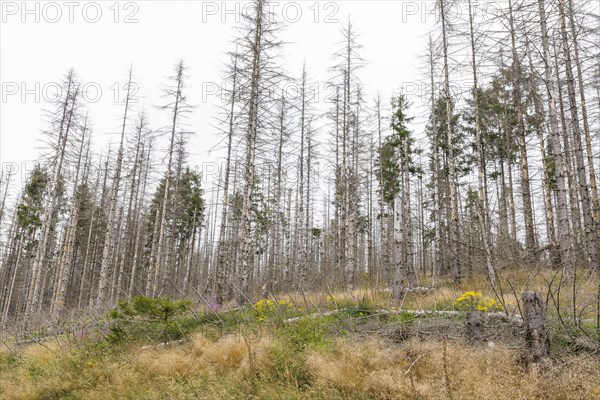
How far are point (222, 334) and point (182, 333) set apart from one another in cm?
87

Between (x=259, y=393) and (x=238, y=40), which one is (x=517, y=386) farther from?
(x=238, y=40)

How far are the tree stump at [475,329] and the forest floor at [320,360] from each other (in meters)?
0.12

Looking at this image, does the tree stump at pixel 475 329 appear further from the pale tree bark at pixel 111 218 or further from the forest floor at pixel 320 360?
the pale tree bark at pixel 111 218

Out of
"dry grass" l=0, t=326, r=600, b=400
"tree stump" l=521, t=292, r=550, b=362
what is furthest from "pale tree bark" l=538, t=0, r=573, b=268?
"dry grass" l=0, t=326, r=600, b=400

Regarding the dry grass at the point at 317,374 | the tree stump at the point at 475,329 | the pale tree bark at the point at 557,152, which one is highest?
the pale tree bark at the point at 557,152

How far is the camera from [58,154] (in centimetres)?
1642

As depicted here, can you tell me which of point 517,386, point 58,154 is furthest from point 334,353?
point 58,154

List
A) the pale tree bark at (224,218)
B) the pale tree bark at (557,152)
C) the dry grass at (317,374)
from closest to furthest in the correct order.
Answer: the dry grass at (317,374)
the pale tree bark at (557,152)
the pale tree bark at (224,218)

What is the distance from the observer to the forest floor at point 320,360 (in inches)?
154

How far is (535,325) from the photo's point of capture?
13.8ft

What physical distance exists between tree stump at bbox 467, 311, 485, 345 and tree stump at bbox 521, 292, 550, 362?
2.07 ft

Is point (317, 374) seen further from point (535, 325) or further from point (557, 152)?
point (557, 152)

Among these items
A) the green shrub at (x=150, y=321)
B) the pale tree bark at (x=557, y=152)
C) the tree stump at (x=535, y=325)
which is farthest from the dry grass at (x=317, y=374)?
the pale tree bark at (x=557, y=152)

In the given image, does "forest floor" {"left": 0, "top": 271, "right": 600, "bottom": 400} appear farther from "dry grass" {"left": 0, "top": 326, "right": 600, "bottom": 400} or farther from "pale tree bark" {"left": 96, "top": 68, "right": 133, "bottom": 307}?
"pale tree bark" {"left": 96, "top": 68, "right": 133, "bottom": 307}
